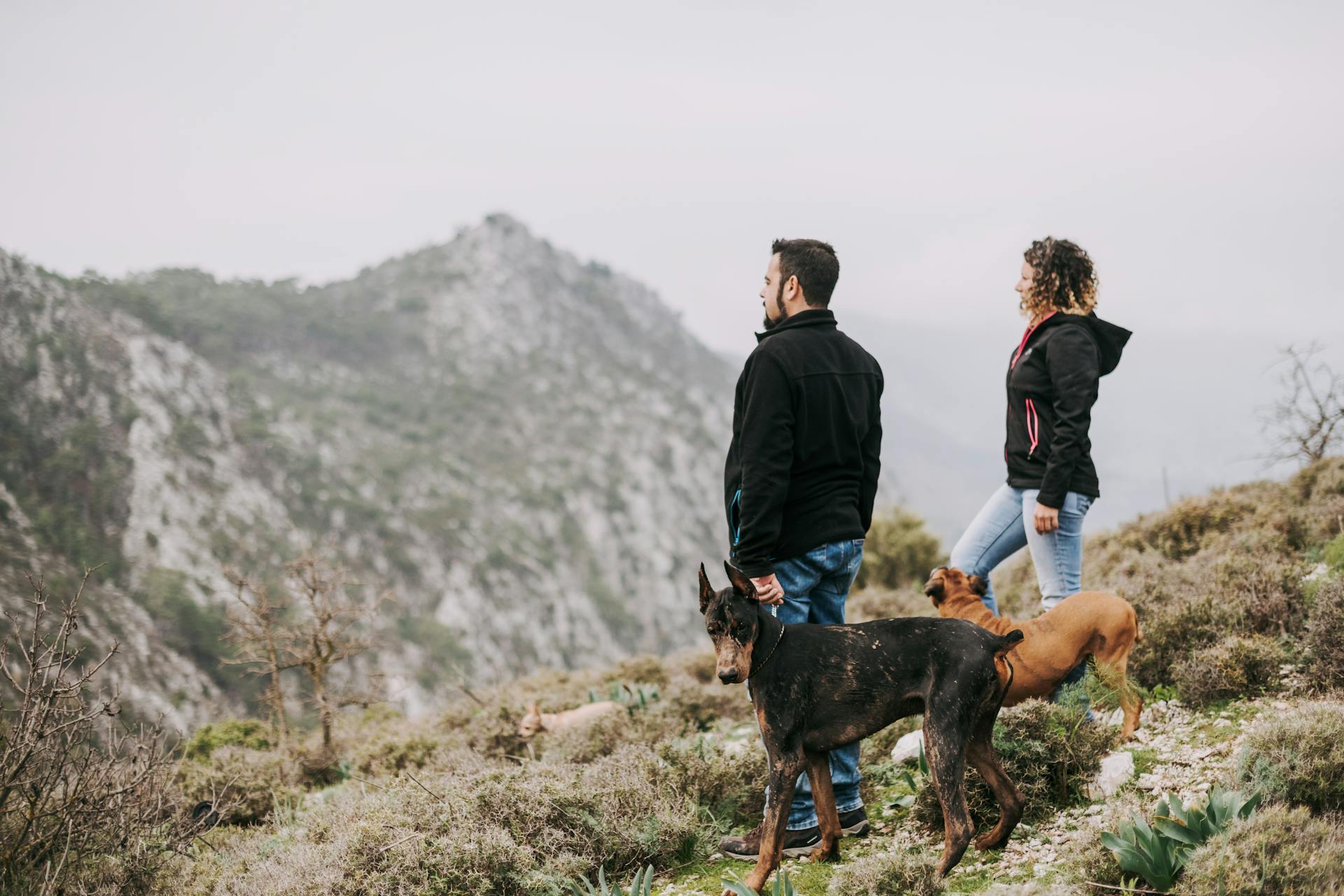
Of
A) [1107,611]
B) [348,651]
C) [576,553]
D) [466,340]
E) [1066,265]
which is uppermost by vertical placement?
[466,340]

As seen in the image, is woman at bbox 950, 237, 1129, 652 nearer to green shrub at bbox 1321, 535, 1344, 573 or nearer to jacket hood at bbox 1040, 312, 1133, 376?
jacket hood at bbox 1040, 312, 1133, 376

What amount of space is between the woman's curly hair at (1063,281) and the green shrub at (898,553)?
33.4ft

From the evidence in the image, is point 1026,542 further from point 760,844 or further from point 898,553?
point 898,553

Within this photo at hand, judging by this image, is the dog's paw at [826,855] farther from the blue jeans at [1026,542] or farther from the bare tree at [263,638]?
the bare tree at [263,638]

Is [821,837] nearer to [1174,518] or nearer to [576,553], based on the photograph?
[1174,518]

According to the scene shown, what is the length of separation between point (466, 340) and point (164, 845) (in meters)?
70.0

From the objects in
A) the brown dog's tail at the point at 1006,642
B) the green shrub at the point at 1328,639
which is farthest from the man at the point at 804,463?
the green shrub at the point at 1328,639

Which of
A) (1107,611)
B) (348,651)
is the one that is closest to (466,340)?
(348,651)

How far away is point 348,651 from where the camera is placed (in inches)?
324

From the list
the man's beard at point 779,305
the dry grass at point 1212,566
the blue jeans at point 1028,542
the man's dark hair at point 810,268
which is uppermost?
the man's dark hair at point 810,268

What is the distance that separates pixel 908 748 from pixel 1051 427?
6.96 feet

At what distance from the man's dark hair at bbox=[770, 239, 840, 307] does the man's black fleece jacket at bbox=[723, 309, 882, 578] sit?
99 millimetres

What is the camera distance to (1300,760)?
11.3ft

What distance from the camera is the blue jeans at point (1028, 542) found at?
478cm
